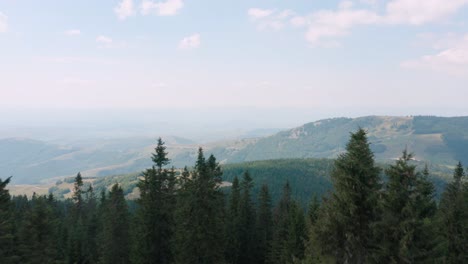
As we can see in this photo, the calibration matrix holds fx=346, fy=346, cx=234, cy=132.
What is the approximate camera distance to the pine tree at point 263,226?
56469 mm

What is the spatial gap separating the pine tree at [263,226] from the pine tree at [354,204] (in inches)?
1522

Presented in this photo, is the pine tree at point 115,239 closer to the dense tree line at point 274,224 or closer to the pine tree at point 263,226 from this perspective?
the dense tree line at point 274,224

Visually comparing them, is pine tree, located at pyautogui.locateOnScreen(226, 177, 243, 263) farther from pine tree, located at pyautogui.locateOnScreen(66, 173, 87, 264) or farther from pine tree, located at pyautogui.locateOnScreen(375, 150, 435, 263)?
pine tree, located at pyautogui.locateOnScreen(375, 150, 435, 263)

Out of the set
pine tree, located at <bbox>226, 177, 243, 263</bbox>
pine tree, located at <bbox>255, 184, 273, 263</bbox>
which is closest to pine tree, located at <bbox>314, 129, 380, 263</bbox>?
pine tree, located at <bbox>226, 177, 243, 263</bbox>

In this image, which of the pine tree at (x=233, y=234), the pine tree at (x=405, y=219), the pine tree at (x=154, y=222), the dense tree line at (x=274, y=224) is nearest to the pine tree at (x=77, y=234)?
the dense tree line at (x=274, y=224)

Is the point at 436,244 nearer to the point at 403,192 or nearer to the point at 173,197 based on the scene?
the point at 403,192

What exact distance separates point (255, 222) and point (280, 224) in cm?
1127

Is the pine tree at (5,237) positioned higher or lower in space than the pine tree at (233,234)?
higher

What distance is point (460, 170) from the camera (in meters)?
53.7

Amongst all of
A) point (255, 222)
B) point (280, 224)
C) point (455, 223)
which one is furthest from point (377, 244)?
point (255, 222)

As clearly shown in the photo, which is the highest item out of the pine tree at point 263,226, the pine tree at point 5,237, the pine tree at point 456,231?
the pine tree at point 5,237

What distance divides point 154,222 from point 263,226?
25670 mm

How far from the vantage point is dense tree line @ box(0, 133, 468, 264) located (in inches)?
687

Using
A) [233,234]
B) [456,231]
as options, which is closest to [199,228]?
[233,234]
